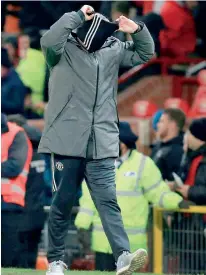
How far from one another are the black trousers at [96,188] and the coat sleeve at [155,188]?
2.34 metres

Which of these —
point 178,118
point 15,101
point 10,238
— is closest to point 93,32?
point 10,238

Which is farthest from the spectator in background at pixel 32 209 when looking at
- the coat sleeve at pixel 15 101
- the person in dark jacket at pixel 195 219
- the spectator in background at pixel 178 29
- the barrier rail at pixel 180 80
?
the barrier rail at pixel 180 80

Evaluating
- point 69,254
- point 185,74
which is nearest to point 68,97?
point 69,254

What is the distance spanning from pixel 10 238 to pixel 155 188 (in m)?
1.65

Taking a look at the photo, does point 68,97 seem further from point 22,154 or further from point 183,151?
point 183,151

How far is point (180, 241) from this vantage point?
12039 mm

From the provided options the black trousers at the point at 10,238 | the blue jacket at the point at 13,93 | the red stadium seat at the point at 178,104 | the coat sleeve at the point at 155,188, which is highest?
the blue jacket at the point at 13,93

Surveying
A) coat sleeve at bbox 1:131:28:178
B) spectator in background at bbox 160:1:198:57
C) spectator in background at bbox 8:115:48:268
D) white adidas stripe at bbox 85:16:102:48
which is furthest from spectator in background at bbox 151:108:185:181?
white adidas stripe at bbox 85:16:102:48

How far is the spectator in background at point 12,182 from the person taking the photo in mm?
11758

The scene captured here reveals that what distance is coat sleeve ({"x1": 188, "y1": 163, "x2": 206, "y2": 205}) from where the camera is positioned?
38.5 ft

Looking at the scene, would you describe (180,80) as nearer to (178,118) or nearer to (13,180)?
(178,118)

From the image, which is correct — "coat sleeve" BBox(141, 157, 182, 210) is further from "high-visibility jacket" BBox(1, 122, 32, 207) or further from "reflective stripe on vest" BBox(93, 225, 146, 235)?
"high-visibility jacket" BBox(1, 122, 32, 207)

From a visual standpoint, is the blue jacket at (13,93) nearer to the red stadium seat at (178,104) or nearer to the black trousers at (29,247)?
the red stadium seat at (178,104)

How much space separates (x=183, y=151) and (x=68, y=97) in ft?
12.7
